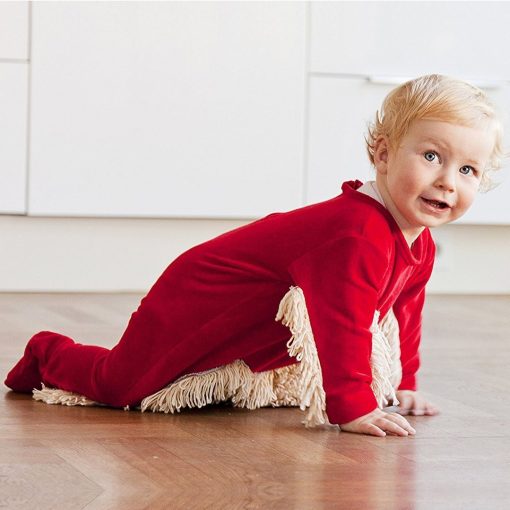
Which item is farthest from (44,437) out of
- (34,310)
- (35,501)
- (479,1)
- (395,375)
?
(479,1)

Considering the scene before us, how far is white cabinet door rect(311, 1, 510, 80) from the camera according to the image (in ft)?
10.0

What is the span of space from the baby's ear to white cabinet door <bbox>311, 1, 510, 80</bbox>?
165cm

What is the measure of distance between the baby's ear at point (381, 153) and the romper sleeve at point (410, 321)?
0.18 metres

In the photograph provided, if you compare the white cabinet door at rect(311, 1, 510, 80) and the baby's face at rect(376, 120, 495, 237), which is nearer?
the baby's face at rect(376, 120, 495, 237)

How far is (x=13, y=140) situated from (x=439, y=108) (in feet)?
5.68

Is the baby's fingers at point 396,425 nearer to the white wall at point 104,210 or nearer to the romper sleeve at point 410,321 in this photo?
the romper sleeve at point 410,321

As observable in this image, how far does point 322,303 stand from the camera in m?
1.36

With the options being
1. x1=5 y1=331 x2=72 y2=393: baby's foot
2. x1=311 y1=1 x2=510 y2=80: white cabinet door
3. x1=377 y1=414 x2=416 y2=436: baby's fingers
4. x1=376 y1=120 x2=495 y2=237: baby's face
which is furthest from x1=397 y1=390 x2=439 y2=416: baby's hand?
x1=311 y1=1 x2=510 y2=80: white cabinet door

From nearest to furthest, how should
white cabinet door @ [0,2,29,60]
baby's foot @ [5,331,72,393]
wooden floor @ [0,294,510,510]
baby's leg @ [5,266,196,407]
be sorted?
wooden floor @ [0,294,510,510] < baby's leg @ [5,266,196,407] < baby's foot @ [5,331,72,393] < white cabinet door @ [0,2,29,60]

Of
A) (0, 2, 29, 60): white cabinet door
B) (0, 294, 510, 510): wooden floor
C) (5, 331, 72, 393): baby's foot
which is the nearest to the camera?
(0, 294, 510, 510): wooden floor

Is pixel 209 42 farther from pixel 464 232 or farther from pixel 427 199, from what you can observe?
pixel 427 199

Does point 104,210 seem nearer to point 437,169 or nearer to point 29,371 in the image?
point 29,371

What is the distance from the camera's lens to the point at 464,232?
3.26 meters

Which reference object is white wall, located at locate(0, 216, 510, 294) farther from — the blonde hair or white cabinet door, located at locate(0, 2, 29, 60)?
the blonde hair
